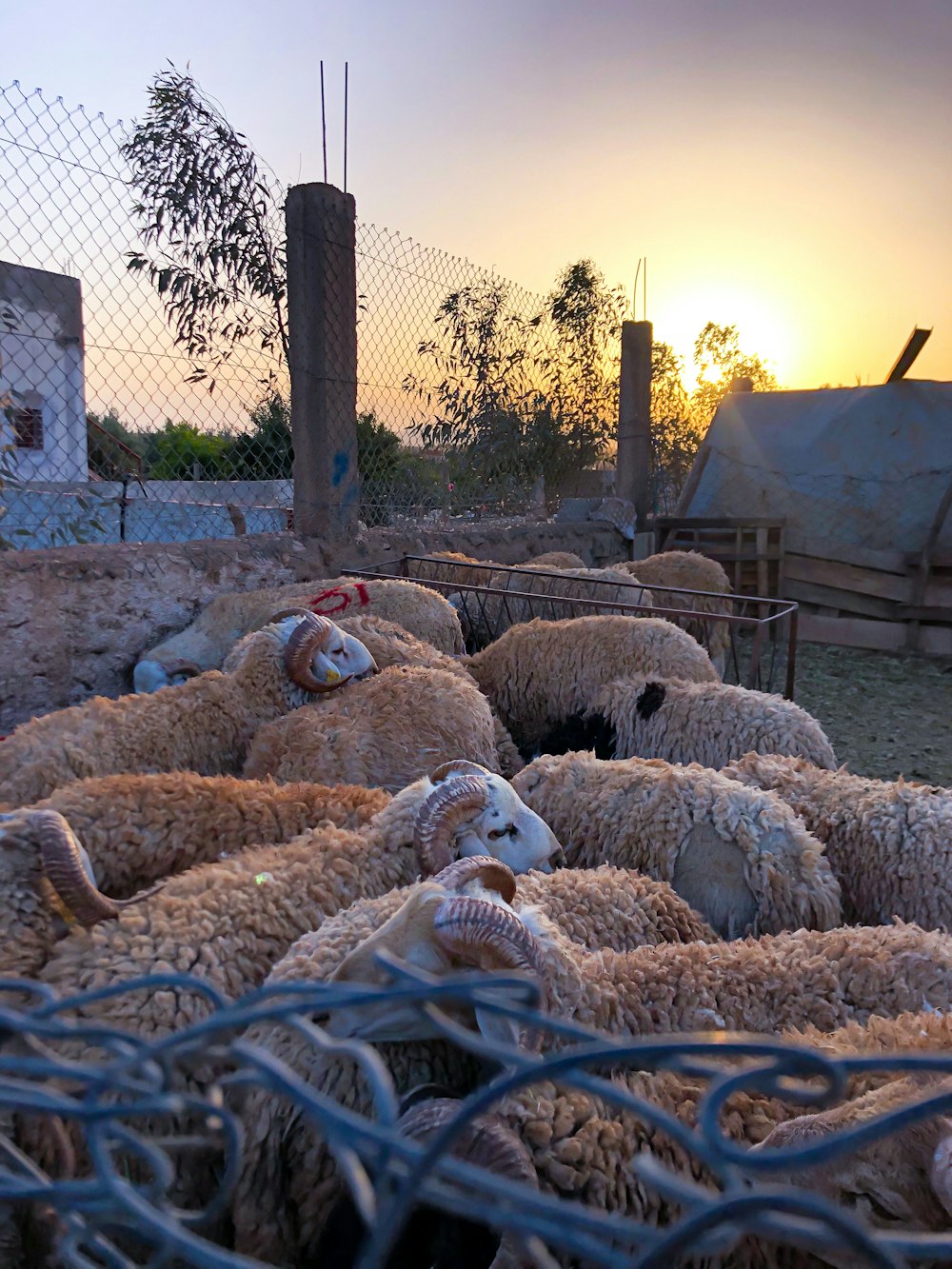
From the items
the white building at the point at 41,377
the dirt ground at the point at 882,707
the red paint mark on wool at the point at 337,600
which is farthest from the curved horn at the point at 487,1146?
the dirt ground at the point at 882,707

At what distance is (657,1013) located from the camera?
176 centimetres

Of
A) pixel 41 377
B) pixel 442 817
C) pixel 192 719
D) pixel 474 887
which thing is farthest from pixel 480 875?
pixel 41 377

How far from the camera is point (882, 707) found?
264 inches

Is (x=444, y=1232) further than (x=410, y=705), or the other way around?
(x=410, y=705)

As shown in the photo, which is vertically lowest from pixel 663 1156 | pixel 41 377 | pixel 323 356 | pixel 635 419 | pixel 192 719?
pixel 663 1156

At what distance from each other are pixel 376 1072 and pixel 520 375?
881 centimetres

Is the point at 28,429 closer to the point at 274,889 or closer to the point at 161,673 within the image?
the point at 161,673

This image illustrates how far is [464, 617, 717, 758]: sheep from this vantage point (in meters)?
4.23

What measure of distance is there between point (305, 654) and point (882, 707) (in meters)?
5.08

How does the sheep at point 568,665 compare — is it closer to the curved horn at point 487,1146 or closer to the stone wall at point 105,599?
the stone wall at point 105,599

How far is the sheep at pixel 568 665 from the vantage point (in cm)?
423

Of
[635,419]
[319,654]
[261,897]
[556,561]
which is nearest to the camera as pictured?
[261,897]

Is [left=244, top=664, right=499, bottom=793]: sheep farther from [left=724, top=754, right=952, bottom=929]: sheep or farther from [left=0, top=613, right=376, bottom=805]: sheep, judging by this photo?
[left=724, top=754, right=952, bottom=929]: sheep

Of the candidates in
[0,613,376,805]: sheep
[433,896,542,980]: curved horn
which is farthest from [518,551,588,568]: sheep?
[433,896,542,980]: curved horn
